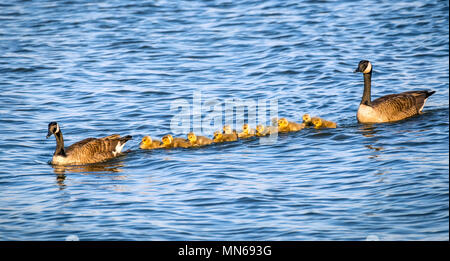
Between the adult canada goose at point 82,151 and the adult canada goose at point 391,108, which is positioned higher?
the adult canada goose at point 391,108

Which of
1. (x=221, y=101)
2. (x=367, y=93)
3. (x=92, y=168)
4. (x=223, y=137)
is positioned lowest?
(x=92, y=168)

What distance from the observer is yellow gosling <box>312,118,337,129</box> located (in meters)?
14.6

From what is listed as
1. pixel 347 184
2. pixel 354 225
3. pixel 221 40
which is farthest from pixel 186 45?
pixel 354 225

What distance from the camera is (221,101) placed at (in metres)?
17.9

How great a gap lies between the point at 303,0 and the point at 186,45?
6.76m

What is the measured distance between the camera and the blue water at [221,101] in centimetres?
1055

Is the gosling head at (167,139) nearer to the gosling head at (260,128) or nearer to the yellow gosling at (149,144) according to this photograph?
the yellow gosling at (149,144)

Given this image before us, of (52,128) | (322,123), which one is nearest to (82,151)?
(52,128)

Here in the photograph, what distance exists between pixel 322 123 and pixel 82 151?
194 inches

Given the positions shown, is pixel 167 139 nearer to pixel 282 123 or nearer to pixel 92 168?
pixel 92 168

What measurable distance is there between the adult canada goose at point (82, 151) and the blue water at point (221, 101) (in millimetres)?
265

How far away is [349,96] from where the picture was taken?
1800cm

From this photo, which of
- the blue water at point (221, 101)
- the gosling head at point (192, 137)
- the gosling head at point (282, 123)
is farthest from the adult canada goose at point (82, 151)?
the gosling head at point (282, 123)

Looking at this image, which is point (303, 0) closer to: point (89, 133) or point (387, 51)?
point (387, 51)
